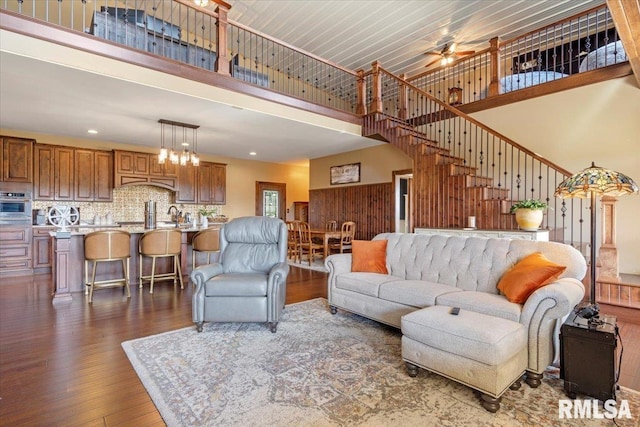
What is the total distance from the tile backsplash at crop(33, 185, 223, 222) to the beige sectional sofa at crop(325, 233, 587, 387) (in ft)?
19.6

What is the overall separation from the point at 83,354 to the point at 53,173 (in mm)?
5387

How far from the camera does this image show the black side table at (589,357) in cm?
182

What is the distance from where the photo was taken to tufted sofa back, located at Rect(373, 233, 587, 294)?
2.54 meters

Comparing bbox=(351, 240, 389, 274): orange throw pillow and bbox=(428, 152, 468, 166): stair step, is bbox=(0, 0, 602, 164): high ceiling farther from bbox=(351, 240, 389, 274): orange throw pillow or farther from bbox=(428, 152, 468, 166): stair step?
bbox=(351, 240, 389, 274): orange throw pillow

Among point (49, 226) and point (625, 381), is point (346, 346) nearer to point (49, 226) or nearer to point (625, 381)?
point (625, 381)

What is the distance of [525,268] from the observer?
7.86ft

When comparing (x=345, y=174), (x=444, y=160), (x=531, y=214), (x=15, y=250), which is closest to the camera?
(x=531, y=214)

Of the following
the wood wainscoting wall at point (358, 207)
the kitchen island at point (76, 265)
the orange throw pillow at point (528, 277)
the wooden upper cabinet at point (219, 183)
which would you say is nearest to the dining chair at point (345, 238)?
the wood wainscoting wall at point (358, 207)

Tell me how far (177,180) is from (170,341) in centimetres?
572

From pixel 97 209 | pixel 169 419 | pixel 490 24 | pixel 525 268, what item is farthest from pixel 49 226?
pixel 490 24

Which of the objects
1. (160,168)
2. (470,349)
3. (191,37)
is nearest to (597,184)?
(470,349)

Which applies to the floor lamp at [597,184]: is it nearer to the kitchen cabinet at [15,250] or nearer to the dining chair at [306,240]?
the dining chair at [306,240]

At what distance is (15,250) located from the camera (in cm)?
574

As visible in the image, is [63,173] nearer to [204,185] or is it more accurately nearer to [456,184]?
[204,185]
